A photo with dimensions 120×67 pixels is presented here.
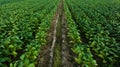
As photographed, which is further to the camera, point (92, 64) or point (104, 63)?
point (104, 63)

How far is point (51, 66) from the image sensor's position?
24.7 feet

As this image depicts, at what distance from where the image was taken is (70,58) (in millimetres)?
8523

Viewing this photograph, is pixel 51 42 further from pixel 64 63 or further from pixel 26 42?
pixel 64 63

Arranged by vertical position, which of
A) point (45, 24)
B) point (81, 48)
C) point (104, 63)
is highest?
point (45, 24)

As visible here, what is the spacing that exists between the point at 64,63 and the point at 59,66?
0.38 m

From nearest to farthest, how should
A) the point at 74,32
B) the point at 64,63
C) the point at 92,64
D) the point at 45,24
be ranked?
the point at 92,64 < the point at 64,63 < the point at 74,32 < the point at 45,24

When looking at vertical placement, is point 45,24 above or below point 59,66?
above

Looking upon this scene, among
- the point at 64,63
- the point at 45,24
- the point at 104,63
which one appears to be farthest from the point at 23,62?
the point at 45,24

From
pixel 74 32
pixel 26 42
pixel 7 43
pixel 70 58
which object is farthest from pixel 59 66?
pixel 74 32

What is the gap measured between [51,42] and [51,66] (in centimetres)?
291

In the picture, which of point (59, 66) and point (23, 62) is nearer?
point (23, 62)

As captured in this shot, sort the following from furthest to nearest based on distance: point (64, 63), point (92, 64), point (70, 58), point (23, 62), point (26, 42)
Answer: point (26, 42), point (70, 58), point (64, 63), point (92, 64), point (23, 62)

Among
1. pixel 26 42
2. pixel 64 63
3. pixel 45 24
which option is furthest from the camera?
pixel 45 24

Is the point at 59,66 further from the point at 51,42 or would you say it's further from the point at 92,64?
the point at 51,42
